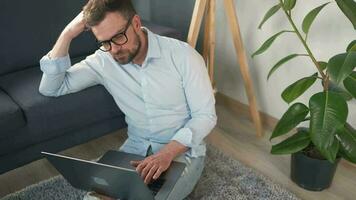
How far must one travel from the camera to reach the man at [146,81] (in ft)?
3.99

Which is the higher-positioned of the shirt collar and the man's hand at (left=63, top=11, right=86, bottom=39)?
the man's hand at (left=63, top=11, right=86, bottom=39)

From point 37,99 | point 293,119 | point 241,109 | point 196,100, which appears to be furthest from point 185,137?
point 241,109

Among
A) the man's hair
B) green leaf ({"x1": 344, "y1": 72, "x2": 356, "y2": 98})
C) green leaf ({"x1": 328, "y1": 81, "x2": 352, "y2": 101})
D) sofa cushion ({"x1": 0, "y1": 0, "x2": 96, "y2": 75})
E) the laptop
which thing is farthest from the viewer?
sofa cushion ({"x1": 0, "y1": 0, "x2": 96, "y2": 75})

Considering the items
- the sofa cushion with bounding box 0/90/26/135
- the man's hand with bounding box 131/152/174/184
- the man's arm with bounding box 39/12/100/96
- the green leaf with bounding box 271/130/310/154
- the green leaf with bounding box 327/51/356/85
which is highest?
the man's arm with bounding box 39/12/100/96

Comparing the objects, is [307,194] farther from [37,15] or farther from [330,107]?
[37,15]

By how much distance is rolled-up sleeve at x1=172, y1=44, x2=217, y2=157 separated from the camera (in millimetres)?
1327

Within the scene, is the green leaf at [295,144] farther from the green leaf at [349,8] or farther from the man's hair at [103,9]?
the man's hair at [103,9]

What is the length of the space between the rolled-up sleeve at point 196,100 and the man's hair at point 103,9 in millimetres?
291

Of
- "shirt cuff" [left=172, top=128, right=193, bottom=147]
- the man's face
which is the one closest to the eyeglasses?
the man's face

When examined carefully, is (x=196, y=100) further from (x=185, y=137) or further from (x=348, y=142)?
(x=348, y=142)

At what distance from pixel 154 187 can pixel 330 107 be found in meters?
0.73

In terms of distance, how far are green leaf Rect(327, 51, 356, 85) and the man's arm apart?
94 centimetres

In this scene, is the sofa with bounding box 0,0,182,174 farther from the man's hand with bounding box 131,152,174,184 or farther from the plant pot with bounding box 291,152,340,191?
the plant pot with bounding box 291,152,340,191

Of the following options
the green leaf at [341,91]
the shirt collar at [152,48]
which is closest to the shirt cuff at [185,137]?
the shirt collar at [152,48]
